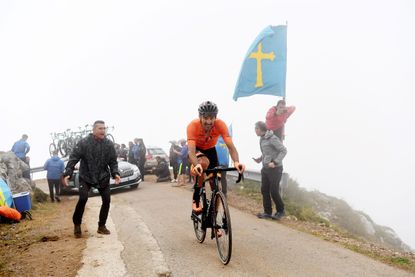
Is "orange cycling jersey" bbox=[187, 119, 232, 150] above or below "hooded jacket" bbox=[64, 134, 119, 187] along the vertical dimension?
above

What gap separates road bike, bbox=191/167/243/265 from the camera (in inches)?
180

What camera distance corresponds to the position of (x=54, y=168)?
13312 millimetres

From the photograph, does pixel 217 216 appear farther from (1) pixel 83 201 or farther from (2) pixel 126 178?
(2) pixel 126 178

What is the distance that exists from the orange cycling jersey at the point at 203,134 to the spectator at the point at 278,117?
3.62 m

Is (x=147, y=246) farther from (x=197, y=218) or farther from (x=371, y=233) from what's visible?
(x=371, y=233)

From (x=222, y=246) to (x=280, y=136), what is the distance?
483 cm

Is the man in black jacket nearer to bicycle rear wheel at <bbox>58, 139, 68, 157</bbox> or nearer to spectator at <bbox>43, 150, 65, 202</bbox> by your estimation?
spectator at <bbox>43, 150, 65, 202</bbox>

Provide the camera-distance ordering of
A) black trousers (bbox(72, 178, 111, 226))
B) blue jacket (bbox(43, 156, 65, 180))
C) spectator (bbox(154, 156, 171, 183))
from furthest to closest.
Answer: spectator (bbox(154, 156, 171, 183))
blue jacket (bbox(43, 156, 65, 180))
black trousers (bbox(72, 178, 111, 226))

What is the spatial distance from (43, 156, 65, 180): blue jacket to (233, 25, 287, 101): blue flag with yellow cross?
772 cm

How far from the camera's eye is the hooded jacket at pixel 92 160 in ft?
21.0

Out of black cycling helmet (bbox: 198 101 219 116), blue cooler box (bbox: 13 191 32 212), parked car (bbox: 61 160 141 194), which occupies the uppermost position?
black cycling helmet (bbox: 198 101 219 116)

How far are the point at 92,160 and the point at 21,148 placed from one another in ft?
37.8

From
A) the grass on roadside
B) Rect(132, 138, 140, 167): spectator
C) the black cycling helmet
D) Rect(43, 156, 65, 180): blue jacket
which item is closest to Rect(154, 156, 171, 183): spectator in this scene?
Rect(132, 138, 140, 167): spectator

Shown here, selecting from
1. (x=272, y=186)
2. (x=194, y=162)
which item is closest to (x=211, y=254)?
(x=194, y=162)
